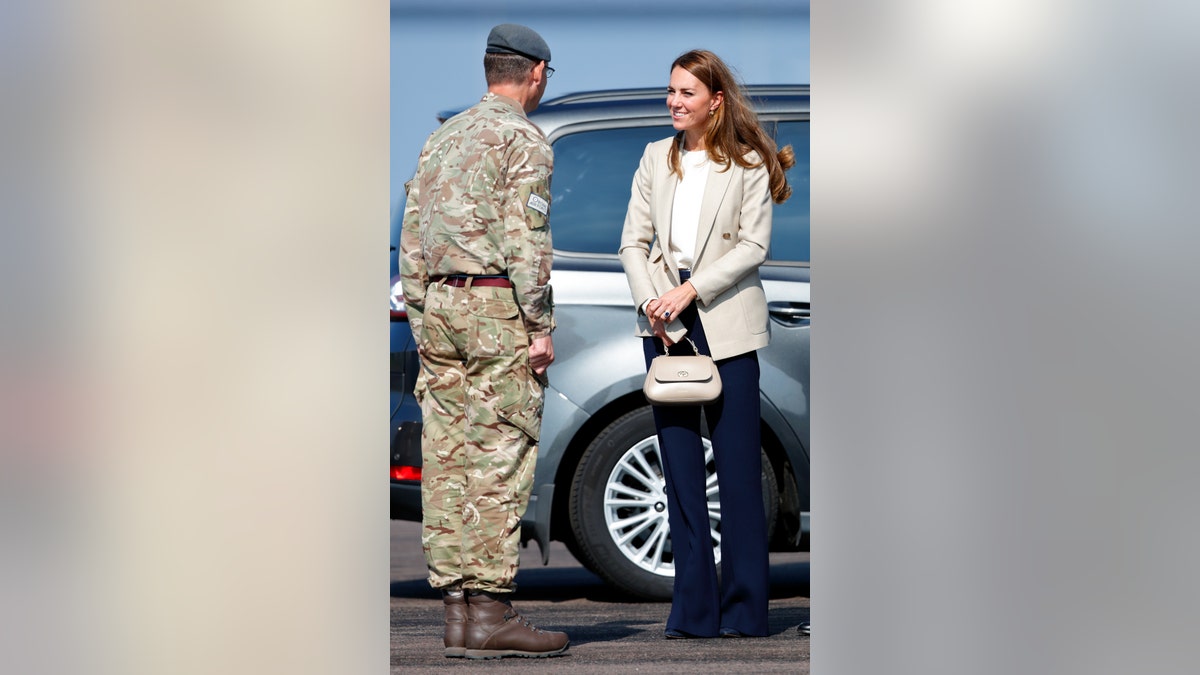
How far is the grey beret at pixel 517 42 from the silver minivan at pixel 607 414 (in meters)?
1.30

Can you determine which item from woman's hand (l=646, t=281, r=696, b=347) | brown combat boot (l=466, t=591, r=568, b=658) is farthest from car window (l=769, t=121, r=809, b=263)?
brown combat boot (l=466, t=591, r=568, b=658)

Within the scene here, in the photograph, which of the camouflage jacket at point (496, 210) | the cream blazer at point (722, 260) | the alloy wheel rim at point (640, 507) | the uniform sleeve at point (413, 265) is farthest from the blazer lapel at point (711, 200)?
the alloy wheel rim at point (640, 507)

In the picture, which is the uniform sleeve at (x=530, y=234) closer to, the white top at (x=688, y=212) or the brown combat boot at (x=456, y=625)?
the white top at (x=688, y=212)

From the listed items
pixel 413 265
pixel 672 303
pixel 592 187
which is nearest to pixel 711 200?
pixel 672 303

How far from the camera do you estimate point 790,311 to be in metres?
6.12

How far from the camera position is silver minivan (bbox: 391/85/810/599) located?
6086mm

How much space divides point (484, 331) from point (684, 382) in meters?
0.65

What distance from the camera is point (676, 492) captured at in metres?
5.27

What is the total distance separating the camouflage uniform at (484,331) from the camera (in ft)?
15.9
